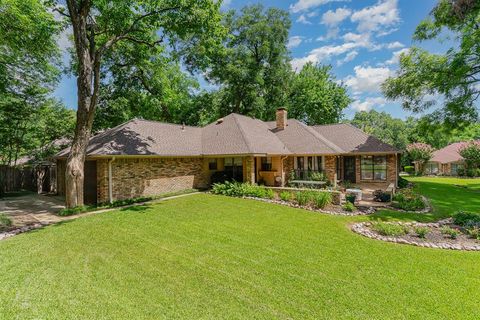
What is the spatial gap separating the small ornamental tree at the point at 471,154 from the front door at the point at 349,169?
76.5 feet

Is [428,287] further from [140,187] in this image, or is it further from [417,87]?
[417,87]

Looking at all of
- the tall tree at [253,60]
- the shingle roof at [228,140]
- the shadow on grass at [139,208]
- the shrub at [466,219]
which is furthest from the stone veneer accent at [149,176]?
the shrub at [466,219]

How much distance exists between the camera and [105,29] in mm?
12578

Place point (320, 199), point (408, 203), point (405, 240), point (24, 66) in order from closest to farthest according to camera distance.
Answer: point (405, 240), point (320, 199), point (408, 203), point (24, 66)

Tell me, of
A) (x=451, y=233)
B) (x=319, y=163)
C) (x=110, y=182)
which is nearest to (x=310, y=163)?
(x=319, y=163)

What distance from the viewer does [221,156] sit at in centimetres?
1580

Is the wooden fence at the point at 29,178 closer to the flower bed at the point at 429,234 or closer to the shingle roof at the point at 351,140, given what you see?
the flower bed at the point at 429,234

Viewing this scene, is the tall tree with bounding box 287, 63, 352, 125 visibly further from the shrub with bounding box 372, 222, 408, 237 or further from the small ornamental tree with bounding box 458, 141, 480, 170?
the shrub with bounding box 372, 222, 408, 237

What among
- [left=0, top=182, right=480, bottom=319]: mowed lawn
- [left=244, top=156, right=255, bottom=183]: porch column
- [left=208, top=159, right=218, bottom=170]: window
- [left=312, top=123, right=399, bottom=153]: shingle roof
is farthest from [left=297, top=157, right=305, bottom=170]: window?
[left=0, top=182, right=480, bottom=319]: mowed lawn

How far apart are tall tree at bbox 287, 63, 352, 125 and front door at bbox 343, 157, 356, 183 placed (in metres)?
11.8

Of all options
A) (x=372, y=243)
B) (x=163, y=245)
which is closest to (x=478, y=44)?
(x=372, y=243)

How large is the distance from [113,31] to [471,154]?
40.8m

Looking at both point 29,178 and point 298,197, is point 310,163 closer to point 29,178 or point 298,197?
point 298,197

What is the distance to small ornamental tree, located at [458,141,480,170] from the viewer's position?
31203mm
